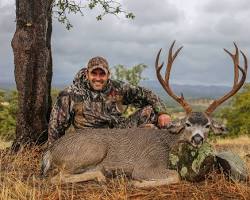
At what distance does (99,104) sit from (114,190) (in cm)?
250

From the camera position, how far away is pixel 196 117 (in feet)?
21.4

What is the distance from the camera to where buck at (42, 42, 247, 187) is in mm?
6602

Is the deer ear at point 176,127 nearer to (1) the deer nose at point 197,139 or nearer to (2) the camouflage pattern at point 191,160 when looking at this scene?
(2) the camouflage pattern at point 191,160

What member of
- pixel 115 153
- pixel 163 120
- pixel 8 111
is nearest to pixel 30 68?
pixel 163 120

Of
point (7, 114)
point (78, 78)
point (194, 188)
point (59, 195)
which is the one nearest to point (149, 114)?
point (78, 78)

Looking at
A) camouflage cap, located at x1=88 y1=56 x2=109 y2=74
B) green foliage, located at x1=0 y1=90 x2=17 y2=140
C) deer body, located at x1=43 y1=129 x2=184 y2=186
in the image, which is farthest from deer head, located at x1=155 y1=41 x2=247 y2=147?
green foliage, located at x1=0 y1=90 x2=17 y2=140

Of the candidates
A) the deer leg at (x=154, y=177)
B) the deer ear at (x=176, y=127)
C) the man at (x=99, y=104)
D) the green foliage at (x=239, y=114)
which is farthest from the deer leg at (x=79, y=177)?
the green foliage at (x=239, y=114)

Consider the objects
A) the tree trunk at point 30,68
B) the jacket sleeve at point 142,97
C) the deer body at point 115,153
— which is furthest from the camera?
the tree trunk at point 30,68

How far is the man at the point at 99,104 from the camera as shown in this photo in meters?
8.12

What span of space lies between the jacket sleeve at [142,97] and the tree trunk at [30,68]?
1532 millimetres

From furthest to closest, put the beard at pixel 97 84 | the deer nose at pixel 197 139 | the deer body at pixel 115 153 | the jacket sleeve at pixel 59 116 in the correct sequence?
the beard at pixel 97 84 → the jacket sleeve at pixel 59 116 → the deer body at pixel 115 153 → the deer nose at pixel 197 139

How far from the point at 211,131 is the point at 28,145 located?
348 cm

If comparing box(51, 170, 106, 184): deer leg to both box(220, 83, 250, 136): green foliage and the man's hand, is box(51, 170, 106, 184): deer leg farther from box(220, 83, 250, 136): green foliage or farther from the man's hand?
box(220, 83, 250, 136): green foliage

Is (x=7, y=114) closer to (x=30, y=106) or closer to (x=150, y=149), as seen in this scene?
(x=30, y=106)
